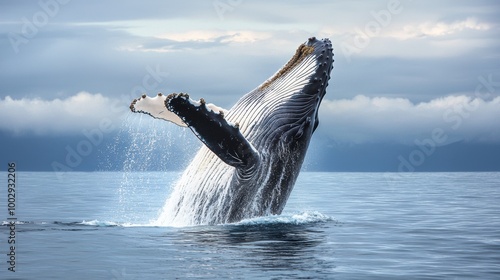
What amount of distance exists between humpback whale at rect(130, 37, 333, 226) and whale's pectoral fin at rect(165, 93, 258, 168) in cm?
72

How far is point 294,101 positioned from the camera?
13.2 meters

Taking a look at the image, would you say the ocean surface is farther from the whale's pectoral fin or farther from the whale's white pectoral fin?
the whale's white pectoral fin

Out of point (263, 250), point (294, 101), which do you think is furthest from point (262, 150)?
A: point (263, 250)

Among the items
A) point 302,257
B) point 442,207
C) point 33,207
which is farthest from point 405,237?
point 33,207

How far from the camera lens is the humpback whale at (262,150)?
13.0 m

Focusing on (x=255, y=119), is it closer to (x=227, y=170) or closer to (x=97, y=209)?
(x=227, y=170)

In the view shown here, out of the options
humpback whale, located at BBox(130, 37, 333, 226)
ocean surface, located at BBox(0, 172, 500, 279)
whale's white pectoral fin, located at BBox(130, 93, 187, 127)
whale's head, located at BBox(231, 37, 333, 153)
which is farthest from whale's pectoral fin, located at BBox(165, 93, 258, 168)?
whale's white pectoral fin, located at BBox(130, 93, 187, 127)

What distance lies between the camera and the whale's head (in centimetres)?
1311

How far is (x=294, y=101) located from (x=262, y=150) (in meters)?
1.04

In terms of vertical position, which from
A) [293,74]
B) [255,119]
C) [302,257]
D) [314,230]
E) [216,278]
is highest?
[293,74]

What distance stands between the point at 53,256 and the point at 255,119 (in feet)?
13.9

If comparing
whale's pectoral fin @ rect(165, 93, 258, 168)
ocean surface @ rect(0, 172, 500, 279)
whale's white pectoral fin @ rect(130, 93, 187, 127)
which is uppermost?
whale's white pectoral fin @ rect(130, 93, 187, 127)

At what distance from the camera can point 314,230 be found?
13.6 metres

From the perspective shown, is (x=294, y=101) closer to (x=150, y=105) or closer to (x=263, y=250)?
(x=150, y=105)
